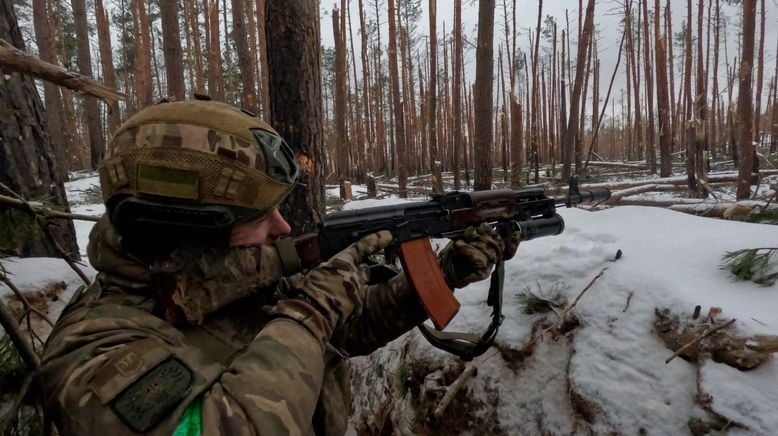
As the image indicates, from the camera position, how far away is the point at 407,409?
3.17 m

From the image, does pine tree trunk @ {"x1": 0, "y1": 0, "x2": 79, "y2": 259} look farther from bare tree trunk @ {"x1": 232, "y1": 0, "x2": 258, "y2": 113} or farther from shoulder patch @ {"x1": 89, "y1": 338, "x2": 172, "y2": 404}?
bare tree trunk @ {"x1": 232, "y1": 0, "x2": 258, "y2": 113}

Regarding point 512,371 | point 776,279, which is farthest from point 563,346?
point 776,279

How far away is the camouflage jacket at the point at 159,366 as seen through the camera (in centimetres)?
89

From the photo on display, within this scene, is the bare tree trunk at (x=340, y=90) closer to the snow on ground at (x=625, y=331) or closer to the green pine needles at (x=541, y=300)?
the snow on ground at (x=625, y=331)

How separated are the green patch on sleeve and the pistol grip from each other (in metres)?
1.13

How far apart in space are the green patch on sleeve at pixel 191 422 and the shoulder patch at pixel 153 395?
0.03 metres

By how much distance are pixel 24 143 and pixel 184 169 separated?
2182mm

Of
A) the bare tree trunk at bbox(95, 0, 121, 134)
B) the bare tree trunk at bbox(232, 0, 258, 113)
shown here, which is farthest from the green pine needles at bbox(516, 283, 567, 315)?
the bare tree trunk at bbox(95, 0, 121, 134)

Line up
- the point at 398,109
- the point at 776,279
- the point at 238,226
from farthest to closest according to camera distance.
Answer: the point at 398,109, the point at 776,279, the point at 238,226

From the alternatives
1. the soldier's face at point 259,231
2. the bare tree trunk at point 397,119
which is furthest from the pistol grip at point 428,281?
the bare tree trunk at point 397,119

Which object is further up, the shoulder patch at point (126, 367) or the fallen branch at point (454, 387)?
the shoulder patch at point (126, 367)

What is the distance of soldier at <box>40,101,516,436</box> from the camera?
916 millimetres

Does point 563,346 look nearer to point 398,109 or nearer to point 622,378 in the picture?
point 622,378

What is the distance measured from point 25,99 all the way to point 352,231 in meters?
2.32
